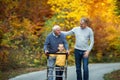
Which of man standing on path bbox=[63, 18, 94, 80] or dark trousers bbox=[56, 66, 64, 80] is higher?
man standing on path bbox=[63, 18, 94, 80]

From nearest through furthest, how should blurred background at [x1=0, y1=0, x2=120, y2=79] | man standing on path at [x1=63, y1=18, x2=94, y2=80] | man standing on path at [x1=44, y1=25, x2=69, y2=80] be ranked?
man standing on path at [x1=44, y1=25, x2=69, y2=80] → man standing on path at [x1=63, y1=18, x2=94, y2=80] → blurred background at [x1=0, y1=0, x2=120, y2=79]

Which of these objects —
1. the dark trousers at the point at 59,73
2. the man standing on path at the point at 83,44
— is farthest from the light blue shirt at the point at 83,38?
the dark trousers at the point at 59,73

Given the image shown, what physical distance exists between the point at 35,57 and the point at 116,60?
6.80 metres

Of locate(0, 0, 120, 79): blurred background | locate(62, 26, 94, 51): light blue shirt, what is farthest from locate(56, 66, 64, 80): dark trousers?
locate(0, 0, 120, 79): blurred background

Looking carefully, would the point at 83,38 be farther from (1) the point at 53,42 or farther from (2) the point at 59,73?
(2) the point at 59,73

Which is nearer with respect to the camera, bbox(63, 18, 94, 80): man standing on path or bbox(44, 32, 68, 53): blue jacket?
bbox(44, 32, 68, 53): blue jacket

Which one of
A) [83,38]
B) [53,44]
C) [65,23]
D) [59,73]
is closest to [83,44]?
[83,38]

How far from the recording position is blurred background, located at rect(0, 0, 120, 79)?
26034 millimetres

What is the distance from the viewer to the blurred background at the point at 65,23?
85.4ft

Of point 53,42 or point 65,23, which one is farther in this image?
point 65,23

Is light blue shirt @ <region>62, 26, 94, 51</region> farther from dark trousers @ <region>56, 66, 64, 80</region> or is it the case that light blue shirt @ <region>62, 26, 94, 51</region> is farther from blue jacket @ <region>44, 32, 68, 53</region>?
dark trousers @ <region>56, 66, 64, 80</region>

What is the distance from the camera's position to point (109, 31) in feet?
97.3

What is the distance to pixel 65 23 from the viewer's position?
92.2 ft

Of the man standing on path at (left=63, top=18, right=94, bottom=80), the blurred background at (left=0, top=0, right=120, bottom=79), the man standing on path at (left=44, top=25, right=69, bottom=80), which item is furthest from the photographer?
the blurred background at (left=0, top=0, right=120, bottom=79)
